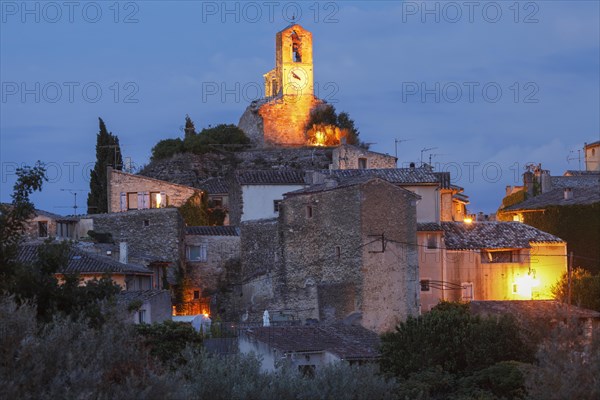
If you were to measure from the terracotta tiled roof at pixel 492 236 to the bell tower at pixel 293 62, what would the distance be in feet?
81.5

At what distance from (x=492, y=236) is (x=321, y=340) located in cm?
2048

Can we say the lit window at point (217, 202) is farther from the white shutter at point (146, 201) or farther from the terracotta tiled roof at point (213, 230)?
the terracotta tiled roof at point (213, 230)

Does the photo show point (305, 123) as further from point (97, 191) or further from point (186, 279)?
point (186, 279)

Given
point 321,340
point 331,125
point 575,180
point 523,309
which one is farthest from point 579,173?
point 321,340

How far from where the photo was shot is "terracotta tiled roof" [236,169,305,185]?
6028 cm

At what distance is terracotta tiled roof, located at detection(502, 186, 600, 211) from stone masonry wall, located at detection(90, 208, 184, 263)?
786 inches

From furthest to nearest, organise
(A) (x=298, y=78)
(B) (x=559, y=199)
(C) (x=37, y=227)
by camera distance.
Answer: (A) (x=298, y=78) → (B) (x=559, y=199) → (C) (x=37, y=227)

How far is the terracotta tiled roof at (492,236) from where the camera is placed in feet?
195

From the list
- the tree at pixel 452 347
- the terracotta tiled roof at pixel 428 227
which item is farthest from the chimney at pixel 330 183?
the tree at pixel 452 347

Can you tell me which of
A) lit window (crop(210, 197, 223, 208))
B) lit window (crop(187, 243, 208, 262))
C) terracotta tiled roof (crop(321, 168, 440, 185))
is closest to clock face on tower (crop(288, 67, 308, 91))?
lit window (crop(210, 197, 223, 208))

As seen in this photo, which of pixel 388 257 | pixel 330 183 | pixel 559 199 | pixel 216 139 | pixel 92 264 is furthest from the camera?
pixel 216 139

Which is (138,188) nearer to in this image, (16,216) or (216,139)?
(216,139)

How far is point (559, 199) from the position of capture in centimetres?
6788

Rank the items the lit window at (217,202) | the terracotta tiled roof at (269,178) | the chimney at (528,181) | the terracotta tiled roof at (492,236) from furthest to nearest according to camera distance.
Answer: the chimney at (528,181) < the lit window at (217,202) < the terracotta tiled roof at (269,178) < the terracotta tiled roof at (492,236)
